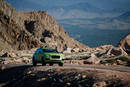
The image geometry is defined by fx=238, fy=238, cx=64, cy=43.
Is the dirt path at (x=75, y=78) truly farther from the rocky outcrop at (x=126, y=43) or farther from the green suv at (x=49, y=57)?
the rocky outcrop at (x=126, y=43)

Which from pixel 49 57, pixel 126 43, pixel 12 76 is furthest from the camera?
pixel 126 43

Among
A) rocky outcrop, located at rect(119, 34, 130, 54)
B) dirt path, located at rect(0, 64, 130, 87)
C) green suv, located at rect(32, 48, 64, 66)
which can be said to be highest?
rocky outcrop, located at rect(119, 34, 130, 54)

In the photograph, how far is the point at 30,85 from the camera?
18.0m

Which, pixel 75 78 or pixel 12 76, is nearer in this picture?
pixel 75 78

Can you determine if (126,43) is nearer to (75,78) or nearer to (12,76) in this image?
(12,76)

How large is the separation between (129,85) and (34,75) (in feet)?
32.1

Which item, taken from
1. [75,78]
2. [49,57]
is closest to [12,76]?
[49,57]

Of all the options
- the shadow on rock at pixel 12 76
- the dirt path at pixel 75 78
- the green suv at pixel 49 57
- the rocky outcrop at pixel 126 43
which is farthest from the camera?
the rocky outcrop at pixel 126 43

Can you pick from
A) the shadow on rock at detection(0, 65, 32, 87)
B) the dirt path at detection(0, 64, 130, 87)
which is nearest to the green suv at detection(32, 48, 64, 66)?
the dirt path at detection(0, 64, 130, 87)

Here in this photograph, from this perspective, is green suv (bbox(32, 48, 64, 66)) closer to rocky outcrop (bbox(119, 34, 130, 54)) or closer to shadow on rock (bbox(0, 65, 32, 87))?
shadow on rock (bbox(0, 65, 32, 87))

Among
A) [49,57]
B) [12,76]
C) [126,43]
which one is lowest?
[12,76]

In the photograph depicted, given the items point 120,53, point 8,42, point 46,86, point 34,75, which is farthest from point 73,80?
point 8,42

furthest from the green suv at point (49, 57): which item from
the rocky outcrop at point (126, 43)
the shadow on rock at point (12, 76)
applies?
the rocky outcrop at point (126, 43)

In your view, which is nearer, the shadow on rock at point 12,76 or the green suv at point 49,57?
the green suv at point 49,57
